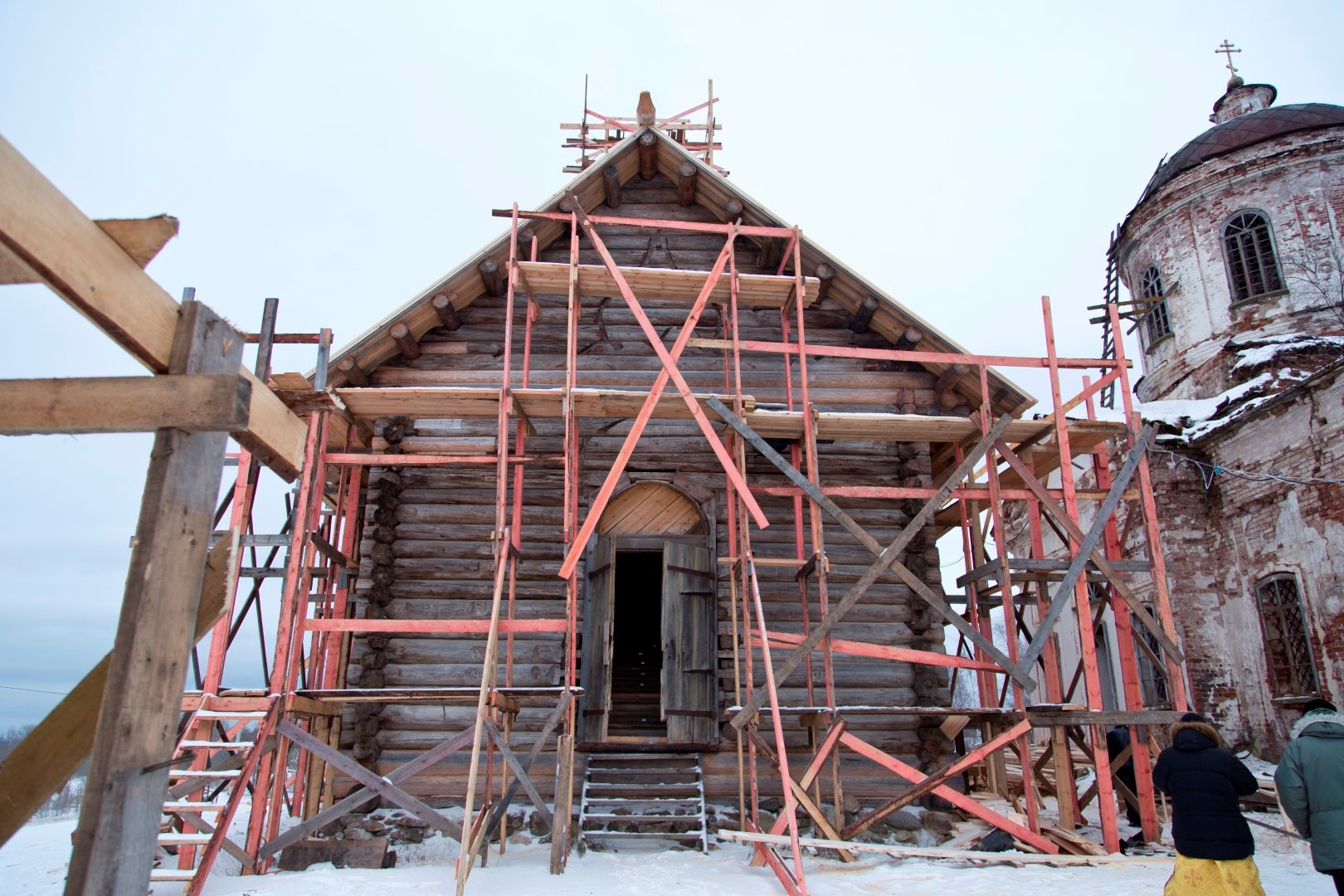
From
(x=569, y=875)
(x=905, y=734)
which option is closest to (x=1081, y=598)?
(x=905, y=734)

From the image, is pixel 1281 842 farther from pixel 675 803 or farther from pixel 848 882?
pixel 675 803

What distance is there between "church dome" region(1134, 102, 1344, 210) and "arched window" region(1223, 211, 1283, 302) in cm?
194

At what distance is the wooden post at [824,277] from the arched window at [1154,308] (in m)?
16.8

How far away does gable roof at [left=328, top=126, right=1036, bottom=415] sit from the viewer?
10.9m

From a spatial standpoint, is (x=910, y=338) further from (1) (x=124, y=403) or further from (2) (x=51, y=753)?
(2) (x=51, y=753)

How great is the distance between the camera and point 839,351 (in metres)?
10.5

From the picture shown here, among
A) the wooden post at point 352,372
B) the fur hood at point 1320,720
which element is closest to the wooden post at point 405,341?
the wooden post at point 352,372

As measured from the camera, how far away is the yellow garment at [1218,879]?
5738 mm

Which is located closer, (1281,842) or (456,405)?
(1281,842)

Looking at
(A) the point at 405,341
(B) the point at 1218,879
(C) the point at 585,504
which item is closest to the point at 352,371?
(A) the point at 405,341

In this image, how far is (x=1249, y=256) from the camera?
23.6 metres

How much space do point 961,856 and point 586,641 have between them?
4.56 meters

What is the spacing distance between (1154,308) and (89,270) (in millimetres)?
27590

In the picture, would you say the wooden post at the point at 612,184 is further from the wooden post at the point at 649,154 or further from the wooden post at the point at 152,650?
the wooden post at the point at 152,650
